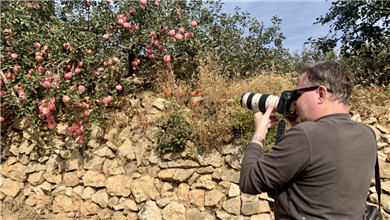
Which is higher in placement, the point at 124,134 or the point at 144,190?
the point at 124,134

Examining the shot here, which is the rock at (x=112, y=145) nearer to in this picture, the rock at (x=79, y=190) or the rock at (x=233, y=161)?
the rock at (x=79, y=190)

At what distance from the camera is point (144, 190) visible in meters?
3.79

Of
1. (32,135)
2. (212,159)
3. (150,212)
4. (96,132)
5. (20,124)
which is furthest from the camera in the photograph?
(20,124)

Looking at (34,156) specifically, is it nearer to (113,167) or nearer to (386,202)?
(113,167)

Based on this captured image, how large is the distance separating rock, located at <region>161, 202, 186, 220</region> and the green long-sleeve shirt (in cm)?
244

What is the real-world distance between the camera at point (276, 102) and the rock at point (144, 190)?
240 cm

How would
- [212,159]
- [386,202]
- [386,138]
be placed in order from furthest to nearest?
1. [212,159]
2. [386,138]
3. [386,202]

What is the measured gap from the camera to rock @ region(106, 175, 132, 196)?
3.90m


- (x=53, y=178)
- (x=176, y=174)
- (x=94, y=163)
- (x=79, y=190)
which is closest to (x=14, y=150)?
(x=53, y=178)

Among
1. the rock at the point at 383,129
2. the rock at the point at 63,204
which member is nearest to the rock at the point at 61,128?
the rock at the point at 63,204

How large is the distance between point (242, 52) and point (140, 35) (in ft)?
7.03

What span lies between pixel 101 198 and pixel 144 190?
0.73 m

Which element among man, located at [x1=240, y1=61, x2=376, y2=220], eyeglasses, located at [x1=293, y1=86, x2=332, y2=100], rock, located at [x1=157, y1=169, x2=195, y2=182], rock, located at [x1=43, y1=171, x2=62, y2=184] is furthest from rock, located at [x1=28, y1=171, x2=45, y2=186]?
eyeglasses, located at [x1=293, y1=86, x2=332, y2=100]

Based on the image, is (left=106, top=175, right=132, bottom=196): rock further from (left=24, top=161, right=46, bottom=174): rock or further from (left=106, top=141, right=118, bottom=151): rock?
(left=24, top=161, right=46, bottom=174): rock
